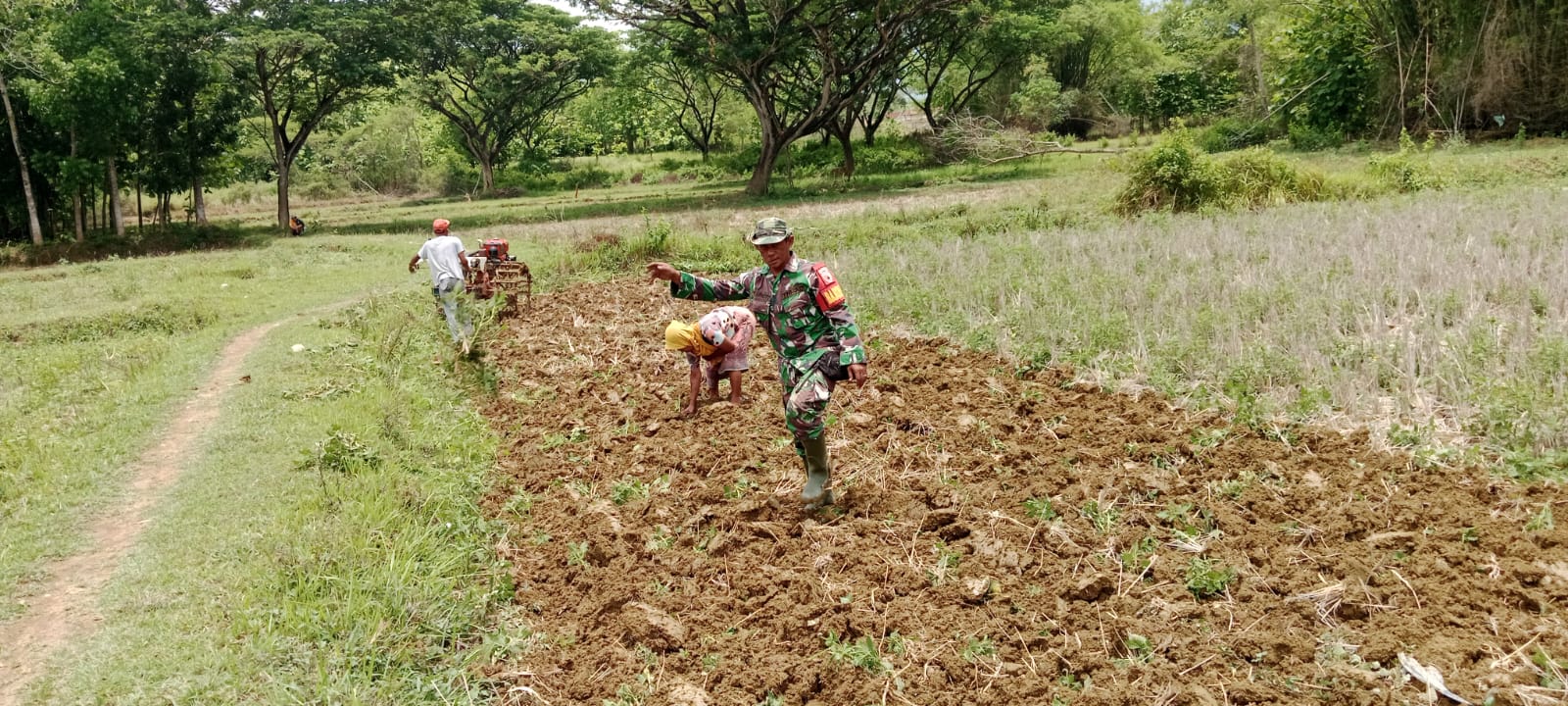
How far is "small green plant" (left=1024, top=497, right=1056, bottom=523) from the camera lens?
455cm

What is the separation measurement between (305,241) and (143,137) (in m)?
6.35

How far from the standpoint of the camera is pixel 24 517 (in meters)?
5.74

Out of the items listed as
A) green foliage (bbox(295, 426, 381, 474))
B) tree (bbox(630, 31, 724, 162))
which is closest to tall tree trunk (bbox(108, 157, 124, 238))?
tree (bbox(630, 31, 724, 162))

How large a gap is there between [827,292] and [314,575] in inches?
119

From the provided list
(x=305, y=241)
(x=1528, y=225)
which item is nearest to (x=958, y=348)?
(x=1528, y=225)

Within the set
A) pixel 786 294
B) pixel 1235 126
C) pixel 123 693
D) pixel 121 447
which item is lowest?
pixel 123 693

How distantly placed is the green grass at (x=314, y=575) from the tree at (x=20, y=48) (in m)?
18.3

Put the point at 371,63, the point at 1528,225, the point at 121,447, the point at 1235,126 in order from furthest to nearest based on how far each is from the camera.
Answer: the point at 1235,126, the point at 371,63, the point at 1528,225, the point at 121,447

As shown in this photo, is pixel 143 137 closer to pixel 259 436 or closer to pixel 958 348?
pixel 259 436

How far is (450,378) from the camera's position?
9000mm

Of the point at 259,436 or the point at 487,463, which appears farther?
the point at 259,436

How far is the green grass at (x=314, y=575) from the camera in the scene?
3.86 meters

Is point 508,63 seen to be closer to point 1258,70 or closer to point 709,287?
point 1258,70

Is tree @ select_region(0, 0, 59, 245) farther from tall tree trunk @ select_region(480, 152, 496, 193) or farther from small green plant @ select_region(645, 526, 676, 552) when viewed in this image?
small green plant @ select_region(645, 526, 676, 552)
